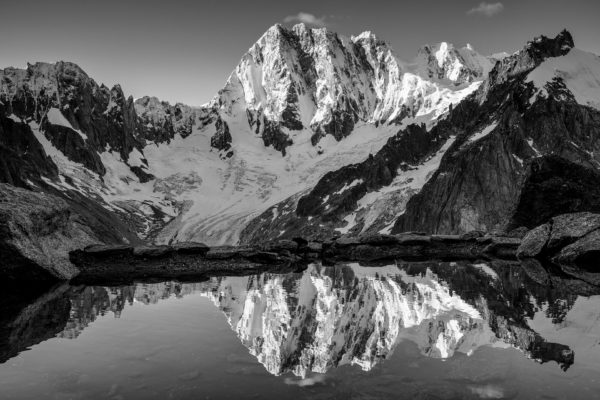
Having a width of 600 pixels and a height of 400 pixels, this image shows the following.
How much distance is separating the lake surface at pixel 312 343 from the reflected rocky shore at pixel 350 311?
5 cm

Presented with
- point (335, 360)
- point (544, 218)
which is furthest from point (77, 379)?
point (544, 218)

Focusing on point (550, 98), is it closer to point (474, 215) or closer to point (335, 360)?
point (474, 215)

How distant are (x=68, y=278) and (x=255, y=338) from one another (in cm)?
1252

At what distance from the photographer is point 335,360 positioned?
340 inches

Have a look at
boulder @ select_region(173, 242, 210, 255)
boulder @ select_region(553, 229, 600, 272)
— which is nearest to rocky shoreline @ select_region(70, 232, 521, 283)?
boulder @ select_region(173, 242, 210, 255)

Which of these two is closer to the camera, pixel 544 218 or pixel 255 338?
pixel 255 338

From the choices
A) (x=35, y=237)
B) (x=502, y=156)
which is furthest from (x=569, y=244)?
(x=502, y=156)

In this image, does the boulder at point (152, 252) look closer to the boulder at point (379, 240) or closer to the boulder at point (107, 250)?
the boulder at point (107, 250)

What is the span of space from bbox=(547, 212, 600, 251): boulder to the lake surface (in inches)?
328

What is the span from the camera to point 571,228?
23.7m

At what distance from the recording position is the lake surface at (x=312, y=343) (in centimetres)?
736

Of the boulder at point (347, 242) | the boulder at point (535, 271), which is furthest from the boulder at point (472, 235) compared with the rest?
the boulder at point (347, 242)

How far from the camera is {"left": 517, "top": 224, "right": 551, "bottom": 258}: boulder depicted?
24.1 meters

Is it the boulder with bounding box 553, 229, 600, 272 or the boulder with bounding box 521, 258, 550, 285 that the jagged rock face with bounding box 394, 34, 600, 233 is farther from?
the boulder with bounding box 521, 258, 550, 285
